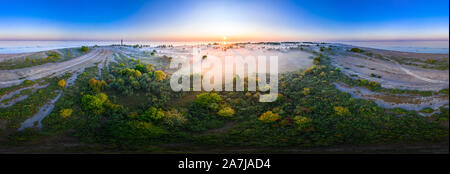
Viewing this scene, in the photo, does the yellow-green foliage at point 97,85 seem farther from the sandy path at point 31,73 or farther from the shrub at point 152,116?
the shrub at point 152,116

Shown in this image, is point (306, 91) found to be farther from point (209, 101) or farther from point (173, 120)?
point (173, 120)

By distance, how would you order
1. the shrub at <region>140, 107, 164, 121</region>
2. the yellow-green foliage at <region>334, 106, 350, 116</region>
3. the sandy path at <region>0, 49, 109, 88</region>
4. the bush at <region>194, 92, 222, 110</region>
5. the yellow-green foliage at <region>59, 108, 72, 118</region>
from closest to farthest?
1. the yellow-green foliage at <region>334, 106, 350, 116</region>
2. the shrub at <region>140, 107, 164, 121</region>
3. the yellow-green foliage at <region>59, 108, 72, 118</region>
4. the bush at <region>194, 92, 222, 110</region>
5. the sandy path at <region>0, 49, 109, 88</region>

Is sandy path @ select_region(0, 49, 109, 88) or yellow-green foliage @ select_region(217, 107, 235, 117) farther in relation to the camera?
sandy path @ select_region(0, 49, 109, 88)

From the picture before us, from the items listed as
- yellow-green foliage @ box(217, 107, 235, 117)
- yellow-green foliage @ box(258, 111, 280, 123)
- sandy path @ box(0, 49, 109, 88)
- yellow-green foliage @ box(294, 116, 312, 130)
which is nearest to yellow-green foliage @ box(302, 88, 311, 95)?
yellow-green foliage @ box(294, 116, 312, 130)

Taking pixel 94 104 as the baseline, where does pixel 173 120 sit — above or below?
below

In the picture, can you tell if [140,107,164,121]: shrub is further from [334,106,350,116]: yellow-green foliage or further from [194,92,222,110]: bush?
[334,106,350,116]: yellow-green foliage

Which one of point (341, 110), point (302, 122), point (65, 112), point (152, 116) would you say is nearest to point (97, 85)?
point (65, 112)

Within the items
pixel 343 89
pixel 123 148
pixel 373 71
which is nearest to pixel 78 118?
pixel 123 148

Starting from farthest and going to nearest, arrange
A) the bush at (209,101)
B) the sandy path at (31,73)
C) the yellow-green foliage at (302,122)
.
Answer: the sandy path at (31,73), the bush at (209,101), the yellow-green foliage at (302,122)

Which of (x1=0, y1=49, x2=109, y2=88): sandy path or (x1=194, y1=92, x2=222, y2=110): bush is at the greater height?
(x1=0, y1=49, x2=109, y2=88): sandy path

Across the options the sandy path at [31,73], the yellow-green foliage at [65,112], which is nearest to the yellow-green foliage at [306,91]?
the yellow-green foliage at [65,112]

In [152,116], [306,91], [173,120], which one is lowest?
[173,120]

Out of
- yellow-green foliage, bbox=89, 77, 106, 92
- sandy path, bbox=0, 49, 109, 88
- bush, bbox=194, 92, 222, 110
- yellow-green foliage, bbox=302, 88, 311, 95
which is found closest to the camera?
bush, bbox=194, 92, 222, 110
